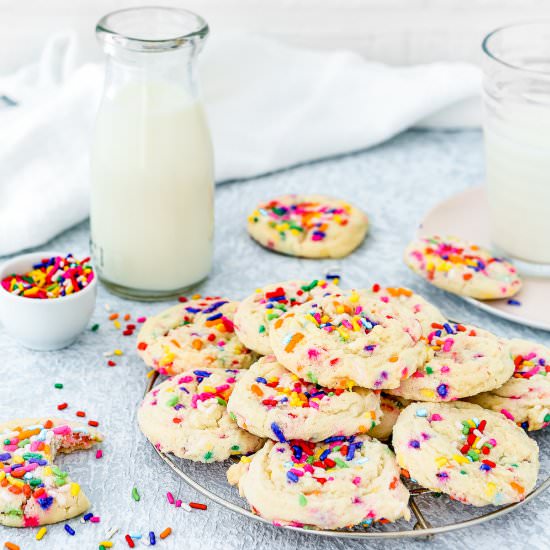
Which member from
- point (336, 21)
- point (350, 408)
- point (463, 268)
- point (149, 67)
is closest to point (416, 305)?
point (463, 268)

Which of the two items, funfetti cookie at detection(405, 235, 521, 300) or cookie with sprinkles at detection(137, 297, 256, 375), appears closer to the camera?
cookie with sprinkles at detection(137, 297, 256, 375)

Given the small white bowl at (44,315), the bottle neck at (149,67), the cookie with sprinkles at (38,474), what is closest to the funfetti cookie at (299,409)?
the cookie with sprinkles at (38,474)

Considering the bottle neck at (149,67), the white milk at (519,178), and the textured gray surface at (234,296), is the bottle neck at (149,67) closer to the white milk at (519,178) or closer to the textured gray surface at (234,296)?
the textured gray surface at (234,296)

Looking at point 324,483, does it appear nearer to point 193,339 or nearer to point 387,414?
point 387,414

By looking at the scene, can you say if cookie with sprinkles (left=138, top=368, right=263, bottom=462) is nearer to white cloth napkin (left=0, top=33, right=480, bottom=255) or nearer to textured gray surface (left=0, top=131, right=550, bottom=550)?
textured gray surface (left=0, top=131, right=550, bottom=550)

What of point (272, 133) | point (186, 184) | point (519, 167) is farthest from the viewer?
point (272, 133)

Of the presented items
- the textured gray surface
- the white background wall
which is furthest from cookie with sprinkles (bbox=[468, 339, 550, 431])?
the white background wall

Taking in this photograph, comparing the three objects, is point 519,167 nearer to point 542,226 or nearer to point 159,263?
point 542,226

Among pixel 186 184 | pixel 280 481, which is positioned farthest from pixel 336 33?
pixel 280 481
